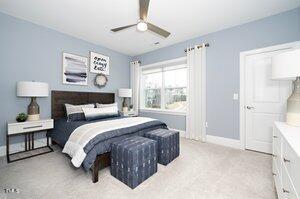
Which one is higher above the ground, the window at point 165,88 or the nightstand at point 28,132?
the window at point 165,88

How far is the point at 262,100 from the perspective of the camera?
9.52 feet

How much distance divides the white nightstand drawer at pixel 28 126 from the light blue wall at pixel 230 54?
11.7 feet

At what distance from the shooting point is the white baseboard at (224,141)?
3164 mm

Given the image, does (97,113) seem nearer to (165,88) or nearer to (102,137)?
(102,137)

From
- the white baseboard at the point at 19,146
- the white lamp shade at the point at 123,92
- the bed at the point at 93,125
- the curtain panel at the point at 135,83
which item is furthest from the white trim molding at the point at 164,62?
the white baseboard at the point at 19,146

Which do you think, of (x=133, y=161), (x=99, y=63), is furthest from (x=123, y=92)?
(x=133, y=161)

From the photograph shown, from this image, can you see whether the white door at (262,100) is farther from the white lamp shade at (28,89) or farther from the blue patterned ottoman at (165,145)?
the white lamp shade at (28,89)

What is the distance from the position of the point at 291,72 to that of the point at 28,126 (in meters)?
3.99

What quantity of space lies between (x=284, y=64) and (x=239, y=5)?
4.88ft

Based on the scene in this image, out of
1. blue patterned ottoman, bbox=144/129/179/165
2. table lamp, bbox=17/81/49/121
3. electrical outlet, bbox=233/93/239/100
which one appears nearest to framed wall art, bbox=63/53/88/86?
table lamp, bbox=17/81/49/121

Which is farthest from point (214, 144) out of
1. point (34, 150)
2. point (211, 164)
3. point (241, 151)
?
point (34, 150)

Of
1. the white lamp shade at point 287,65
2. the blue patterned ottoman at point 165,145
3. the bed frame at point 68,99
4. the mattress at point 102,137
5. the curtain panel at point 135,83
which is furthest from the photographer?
the curtain panel at point 135,83

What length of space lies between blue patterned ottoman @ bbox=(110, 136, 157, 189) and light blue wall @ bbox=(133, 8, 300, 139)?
209cm

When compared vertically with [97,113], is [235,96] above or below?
above
